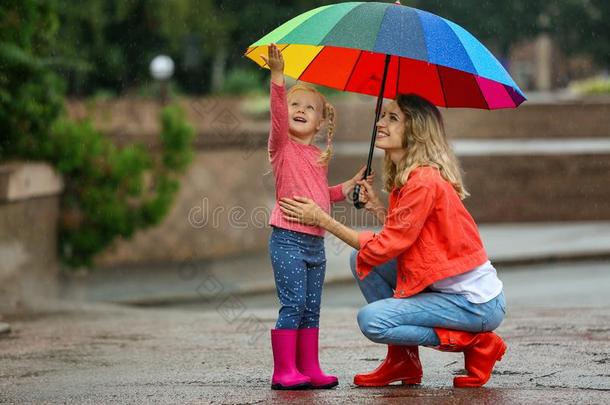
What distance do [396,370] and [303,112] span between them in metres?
1.23

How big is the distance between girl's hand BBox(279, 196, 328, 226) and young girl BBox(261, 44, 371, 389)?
0.05 metres

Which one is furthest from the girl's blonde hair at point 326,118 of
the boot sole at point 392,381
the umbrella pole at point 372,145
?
the boot sole at point 392,381

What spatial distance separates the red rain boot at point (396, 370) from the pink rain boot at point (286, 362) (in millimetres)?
289

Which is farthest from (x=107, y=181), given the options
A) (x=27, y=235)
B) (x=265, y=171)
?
(x=265, y=171)

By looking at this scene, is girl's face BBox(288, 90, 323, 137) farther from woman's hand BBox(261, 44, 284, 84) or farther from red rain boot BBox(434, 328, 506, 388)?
red rain boot BBox(434, 328, 506, 388)

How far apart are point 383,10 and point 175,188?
10.1 metres

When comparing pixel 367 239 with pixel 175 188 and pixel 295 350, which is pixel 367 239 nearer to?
pixel 295 350

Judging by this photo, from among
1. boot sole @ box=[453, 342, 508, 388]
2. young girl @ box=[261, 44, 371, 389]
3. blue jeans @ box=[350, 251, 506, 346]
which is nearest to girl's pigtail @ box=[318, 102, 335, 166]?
young girl @ box=[261, 44, 371, 389]

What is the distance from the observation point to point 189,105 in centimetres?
2223

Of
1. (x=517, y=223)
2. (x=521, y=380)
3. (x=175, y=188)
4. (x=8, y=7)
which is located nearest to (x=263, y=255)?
(x=175, y=188)

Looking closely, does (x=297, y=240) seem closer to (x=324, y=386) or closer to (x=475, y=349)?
(x=324, y=386)

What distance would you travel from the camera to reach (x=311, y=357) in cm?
545

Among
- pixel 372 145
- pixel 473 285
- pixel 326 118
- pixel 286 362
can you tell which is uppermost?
pixel 326 118

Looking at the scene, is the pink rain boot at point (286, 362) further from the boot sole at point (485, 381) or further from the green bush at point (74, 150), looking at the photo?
the green bush at point (74, 150)
